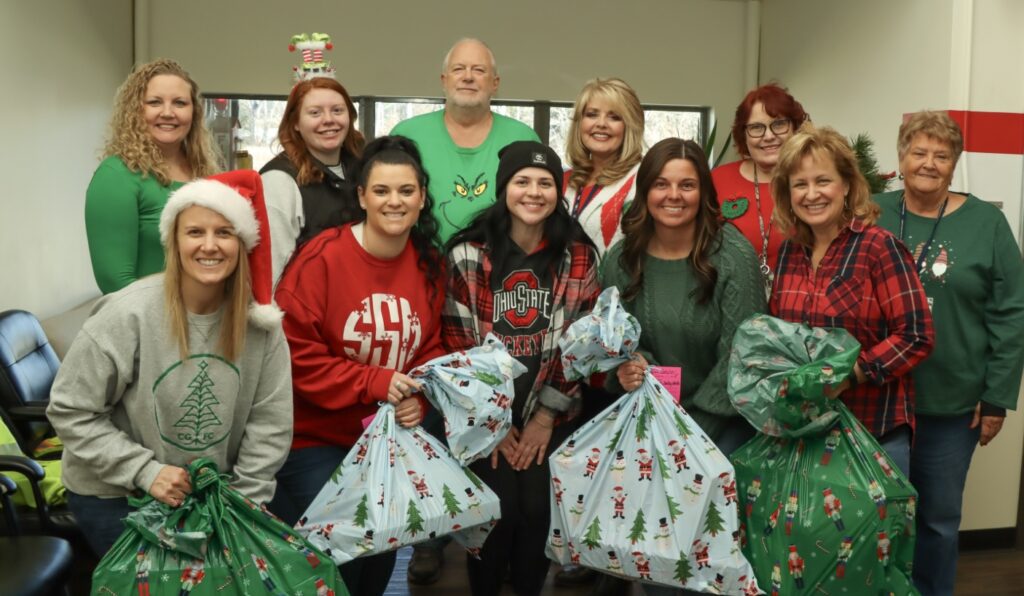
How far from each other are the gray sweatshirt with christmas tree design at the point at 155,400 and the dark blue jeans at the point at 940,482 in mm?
1901

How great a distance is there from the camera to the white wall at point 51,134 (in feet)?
13.8

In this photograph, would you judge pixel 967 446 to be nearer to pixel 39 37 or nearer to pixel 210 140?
pixel 210 140

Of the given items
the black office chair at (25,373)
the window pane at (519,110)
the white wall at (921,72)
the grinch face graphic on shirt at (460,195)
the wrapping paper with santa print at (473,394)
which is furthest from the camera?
the window pane at (519,110)

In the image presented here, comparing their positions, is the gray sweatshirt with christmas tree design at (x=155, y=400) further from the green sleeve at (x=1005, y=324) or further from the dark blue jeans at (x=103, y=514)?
the green sleeve at (x=1005, y=324)

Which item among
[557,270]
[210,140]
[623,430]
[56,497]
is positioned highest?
[210,140]

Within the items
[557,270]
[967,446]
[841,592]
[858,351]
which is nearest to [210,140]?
[557,270]

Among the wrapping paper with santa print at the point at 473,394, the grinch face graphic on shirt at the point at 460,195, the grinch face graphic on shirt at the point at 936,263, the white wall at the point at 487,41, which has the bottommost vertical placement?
the wrapping paper with santa print at the point at 473,394

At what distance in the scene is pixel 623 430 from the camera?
243 cm

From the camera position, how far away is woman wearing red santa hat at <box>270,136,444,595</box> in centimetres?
246

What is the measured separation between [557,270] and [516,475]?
586 millimetres

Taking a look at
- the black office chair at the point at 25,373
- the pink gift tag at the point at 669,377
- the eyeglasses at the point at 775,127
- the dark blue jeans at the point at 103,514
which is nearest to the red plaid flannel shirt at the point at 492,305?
the pink gift tag at the point at 669,377

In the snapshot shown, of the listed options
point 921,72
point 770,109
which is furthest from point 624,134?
point 921,72

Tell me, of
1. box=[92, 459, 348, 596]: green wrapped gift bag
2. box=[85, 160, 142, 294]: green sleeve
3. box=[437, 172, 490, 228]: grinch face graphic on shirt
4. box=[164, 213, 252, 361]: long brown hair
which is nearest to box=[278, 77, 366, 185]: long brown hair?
box=[437, 172, 490, 228]: grinch face graphic on shirt

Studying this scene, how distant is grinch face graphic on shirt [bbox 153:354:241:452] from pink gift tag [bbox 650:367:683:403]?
3.52 ft
